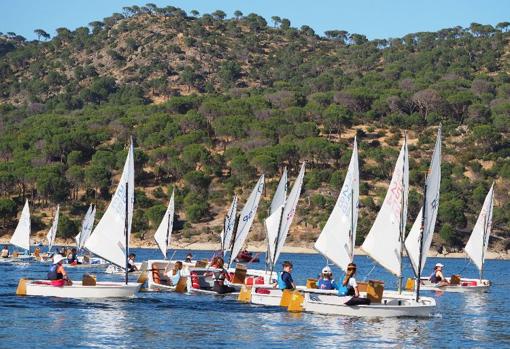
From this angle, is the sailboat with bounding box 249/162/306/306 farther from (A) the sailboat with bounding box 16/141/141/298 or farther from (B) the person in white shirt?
(B) the person in white shirt

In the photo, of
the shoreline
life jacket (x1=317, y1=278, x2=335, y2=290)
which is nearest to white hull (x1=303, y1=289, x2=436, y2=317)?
life jacket (x1=317, y1=278, x2=335, y2=290)

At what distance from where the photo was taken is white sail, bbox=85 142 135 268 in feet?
155

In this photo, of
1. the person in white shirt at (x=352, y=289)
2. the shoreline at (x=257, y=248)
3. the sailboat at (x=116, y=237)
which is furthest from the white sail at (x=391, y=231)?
the shoreline at (x=257, y=248)

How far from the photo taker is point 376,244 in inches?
1692

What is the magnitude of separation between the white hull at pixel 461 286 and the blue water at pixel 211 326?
8.38 metres

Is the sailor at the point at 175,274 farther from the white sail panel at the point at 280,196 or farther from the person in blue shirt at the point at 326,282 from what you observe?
the person in blue shirt at the point at 326,282

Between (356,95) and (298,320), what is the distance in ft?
457

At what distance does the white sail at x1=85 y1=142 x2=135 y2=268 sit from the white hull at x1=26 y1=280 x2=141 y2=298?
1592 mm

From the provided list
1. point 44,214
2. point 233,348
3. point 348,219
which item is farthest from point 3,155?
point 233,348

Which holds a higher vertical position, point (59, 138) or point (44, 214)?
point (59, 138)

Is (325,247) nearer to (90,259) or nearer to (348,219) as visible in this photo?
(348,219)

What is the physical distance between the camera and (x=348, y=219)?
4512 cm

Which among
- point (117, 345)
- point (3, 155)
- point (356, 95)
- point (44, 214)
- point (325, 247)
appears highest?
point (356, 95)

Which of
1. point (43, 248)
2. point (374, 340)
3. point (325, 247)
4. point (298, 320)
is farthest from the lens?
point (43, 248)
